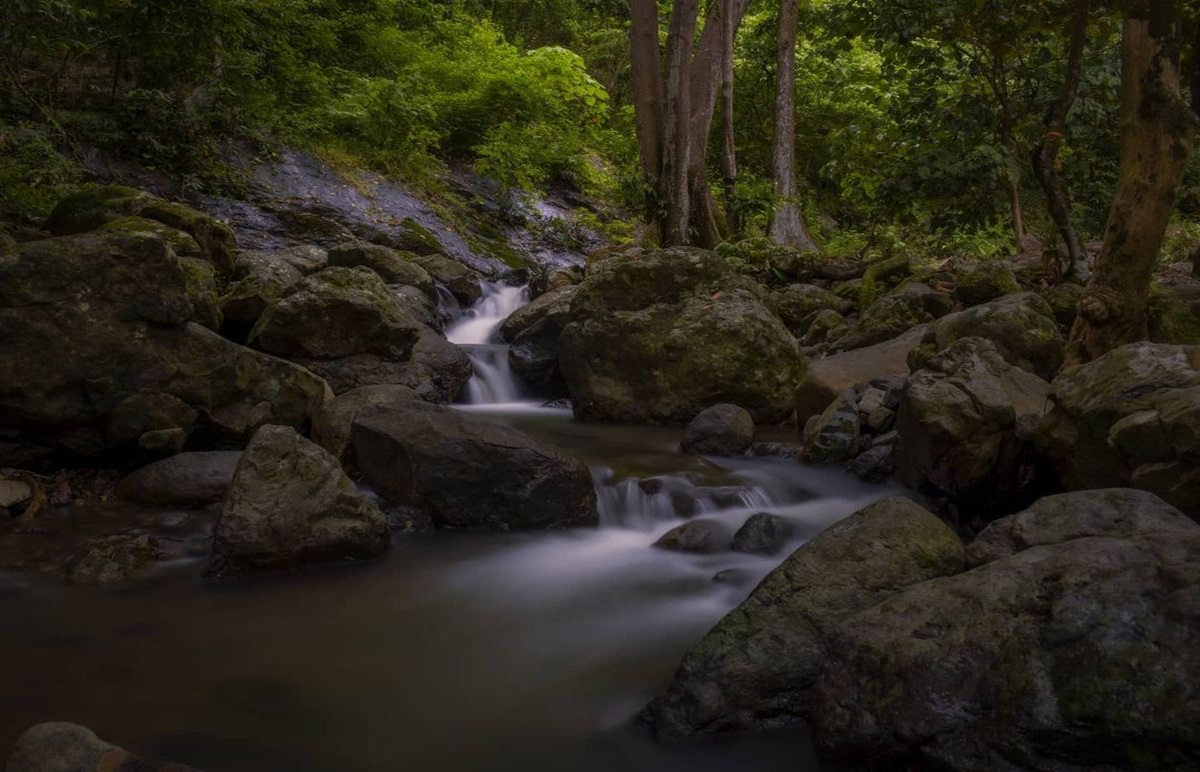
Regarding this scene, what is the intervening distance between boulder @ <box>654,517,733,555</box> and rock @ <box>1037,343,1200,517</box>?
6.70ft

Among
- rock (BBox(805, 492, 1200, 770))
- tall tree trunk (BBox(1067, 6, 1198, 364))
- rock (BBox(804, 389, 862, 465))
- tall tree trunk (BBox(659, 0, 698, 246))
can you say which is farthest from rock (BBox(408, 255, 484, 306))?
rock (BBox(805, 492, 1200, 770))

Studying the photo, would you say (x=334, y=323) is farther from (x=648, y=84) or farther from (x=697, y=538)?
(x=648, y=84)

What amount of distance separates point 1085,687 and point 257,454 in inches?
163

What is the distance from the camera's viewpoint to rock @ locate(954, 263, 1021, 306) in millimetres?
9469

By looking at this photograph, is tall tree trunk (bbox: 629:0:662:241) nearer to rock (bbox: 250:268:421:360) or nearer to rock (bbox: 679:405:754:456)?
rock (bbox: 250:268:421:360)

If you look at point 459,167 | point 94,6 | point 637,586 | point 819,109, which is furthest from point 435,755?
point 819,109

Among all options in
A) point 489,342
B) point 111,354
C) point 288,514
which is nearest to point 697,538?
point 288,514

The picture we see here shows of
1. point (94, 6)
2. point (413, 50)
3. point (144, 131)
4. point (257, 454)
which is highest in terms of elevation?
point (413, 50)

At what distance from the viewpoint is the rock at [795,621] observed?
313 cm

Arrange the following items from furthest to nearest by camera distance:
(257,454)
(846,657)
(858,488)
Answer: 1. (858,488)
2. (257,454)
3. (846,657)

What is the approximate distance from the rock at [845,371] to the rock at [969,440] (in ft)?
5.93

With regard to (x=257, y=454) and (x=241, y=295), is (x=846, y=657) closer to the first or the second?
(x=257, y=454)

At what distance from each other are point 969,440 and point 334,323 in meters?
5.58

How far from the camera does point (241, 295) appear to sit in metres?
7.99
